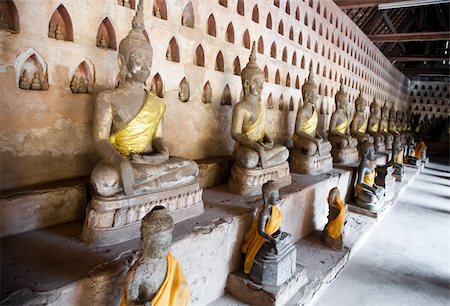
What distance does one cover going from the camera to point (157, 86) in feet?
14.0

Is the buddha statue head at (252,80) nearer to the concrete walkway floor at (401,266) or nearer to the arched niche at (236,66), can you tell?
the arched niche at (236,66)

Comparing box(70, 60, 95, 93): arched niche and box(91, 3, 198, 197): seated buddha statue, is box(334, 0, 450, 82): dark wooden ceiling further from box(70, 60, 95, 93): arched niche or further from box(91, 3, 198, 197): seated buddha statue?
box(70, 60, 95, 93): arched niche

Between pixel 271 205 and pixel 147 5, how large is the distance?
112 inches

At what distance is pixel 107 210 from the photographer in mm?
2691

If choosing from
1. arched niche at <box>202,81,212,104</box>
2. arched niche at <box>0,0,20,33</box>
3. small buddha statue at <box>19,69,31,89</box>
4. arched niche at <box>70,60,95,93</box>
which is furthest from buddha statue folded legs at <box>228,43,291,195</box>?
arched niche at <box>0,0,20,33</box>

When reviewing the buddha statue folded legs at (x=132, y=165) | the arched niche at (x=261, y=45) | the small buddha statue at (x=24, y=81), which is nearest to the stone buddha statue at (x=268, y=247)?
the buddha statue folded legs at (x=132, y=165)

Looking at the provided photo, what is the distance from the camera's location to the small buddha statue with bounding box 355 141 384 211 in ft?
20.9

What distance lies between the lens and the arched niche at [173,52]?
4410 millimetres

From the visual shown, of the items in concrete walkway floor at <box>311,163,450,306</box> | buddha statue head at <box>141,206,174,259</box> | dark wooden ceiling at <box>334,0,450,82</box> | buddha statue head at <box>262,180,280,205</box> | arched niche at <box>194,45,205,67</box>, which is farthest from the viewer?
dark wooden ceiling at <box>334,0,450,82</box>

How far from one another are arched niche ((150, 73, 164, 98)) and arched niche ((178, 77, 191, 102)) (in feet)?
1.25

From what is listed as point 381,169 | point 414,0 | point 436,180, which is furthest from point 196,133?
point 436,180

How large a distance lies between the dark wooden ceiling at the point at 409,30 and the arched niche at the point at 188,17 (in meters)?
5.85

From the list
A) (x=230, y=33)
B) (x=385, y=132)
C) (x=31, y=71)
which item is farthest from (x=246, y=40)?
(x=385, y=132)

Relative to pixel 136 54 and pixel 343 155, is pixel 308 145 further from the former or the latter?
pixel 136 54
